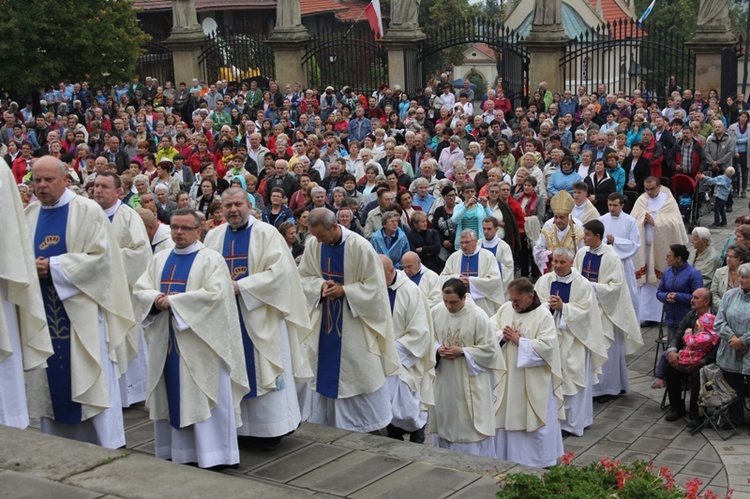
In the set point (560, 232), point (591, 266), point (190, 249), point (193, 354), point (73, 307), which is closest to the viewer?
point (193, 354)

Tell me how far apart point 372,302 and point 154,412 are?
1.80m

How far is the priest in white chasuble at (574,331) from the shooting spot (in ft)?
33.2

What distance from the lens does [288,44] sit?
25.5 meters

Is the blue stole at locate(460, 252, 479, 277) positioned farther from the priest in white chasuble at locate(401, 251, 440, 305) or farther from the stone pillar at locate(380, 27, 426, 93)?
the stone pillar at locate(380, 27, 426, 93)

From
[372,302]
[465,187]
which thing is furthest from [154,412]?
[465,187]

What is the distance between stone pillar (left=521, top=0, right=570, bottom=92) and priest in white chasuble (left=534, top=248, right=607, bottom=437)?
12.5 meters

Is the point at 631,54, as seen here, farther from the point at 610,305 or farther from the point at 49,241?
the point at 49,241

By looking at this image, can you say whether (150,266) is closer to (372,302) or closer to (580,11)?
(372,302)

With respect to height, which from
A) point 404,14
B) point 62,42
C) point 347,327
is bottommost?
point 347,327

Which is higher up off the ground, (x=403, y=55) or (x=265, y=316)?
(x=403, y=55)

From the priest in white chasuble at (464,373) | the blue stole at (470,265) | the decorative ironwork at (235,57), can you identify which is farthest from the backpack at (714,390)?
the decorative ironwork at (235,57)

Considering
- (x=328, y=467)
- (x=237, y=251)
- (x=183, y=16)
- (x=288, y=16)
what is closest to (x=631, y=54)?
(x=288, y=16)

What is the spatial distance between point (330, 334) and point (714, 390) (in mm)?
3763

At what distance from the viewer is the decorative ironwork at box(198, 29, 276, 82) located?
2689 centimetres
